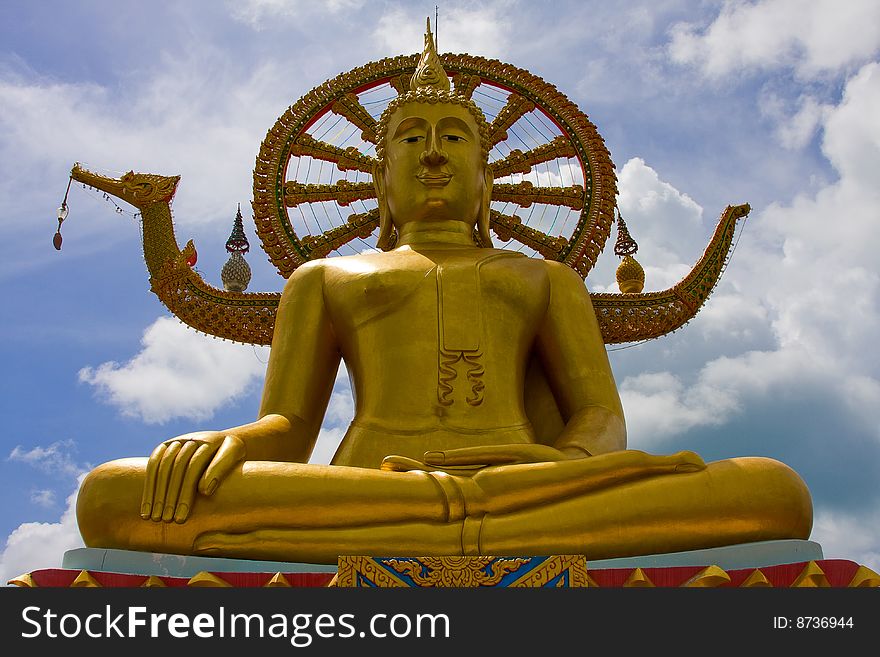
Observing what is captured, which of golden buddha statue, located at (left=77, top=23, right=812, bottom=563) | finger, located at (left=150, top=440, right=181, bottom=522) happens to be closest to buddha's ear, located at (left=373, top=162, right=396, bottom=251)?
golden buddha statue, located at (left=77, top=23, right=812, bottom=563)

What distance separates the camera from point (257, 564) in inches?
161

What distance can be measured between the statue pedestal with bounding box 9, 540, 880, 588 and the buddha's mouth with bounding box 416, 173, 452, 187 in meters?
2.85

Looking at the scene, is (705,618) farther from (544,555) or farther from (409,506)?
(409,506)

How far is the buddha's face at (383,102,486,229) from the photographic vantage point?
6.20 metres

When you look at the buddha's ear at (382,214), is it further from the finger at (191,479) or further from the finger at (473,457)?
the finger at (191,479)

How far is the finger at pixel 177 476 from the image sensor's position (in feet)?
13.8

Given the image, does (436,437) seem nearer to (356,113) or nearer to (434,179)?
(434,179)

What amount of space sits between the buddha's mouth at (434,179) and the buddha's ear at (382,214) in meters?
0.41

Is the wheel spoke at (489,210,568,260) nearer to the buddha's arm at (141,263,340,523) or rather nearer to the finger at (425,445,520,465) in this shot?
the buddha's arm at (141,263,340,523)

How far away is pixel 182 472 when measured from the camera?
430cm

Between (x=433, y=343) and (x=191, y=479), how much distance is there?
68.5 inches

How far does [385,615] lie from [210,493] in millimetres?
1459

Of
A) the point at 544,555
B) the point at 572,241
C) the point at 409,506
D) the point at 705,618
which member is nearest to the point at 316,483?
the point at 409,506

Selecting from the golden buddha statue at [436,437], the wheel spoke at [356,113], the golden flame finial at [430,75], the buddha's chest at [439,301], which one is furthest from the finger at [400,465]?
the wheel spoke at [356,113]
